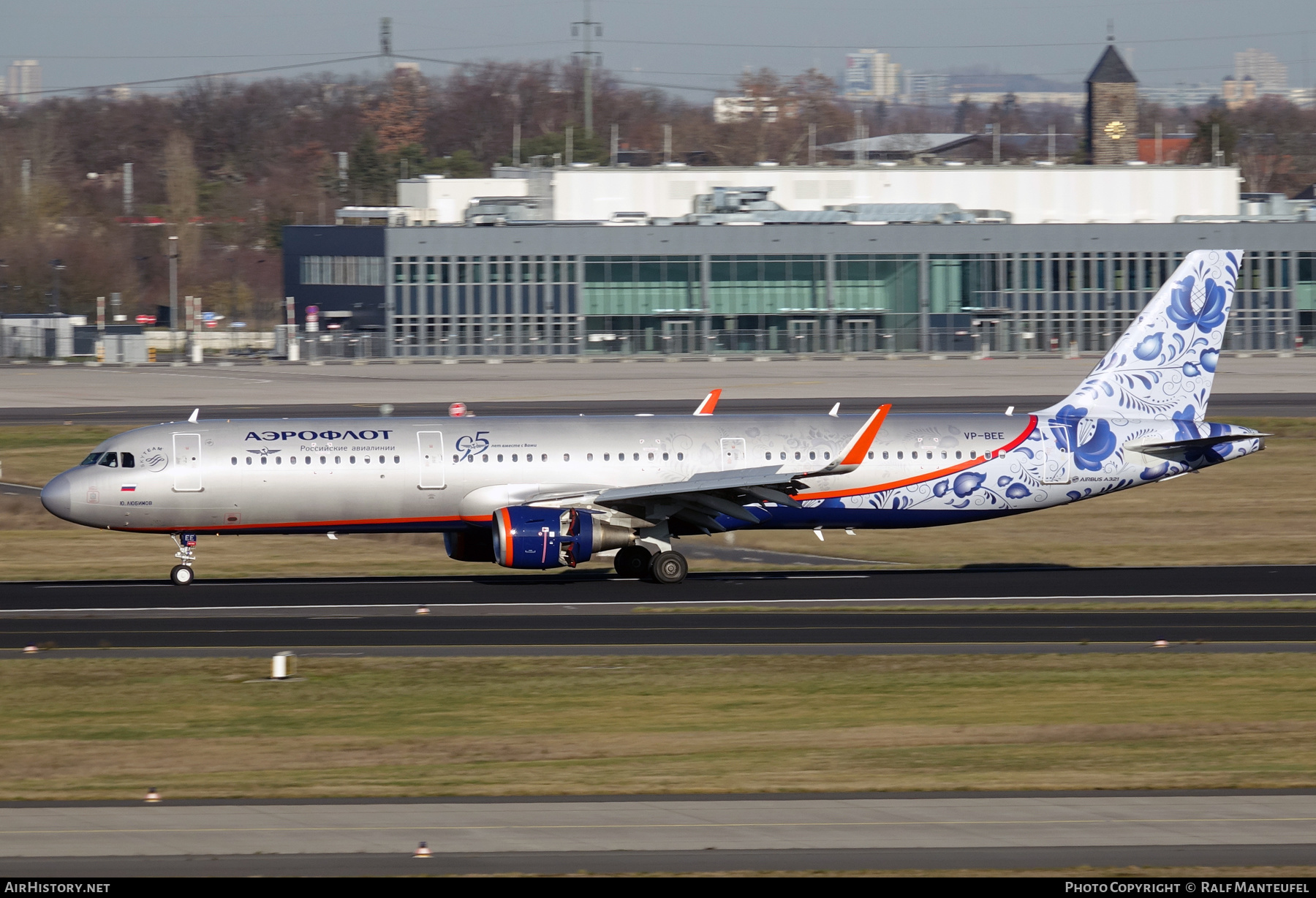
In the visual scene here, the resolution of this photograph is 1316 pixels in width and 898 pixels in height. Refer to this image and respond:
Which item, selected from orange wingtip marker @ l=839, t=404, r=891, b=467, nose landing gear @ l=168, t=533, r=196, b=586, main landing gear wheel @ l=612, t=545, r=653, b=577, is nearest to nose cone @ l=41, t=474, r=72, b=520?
nose landing gear @ l=168, t=533, r=196, b=586

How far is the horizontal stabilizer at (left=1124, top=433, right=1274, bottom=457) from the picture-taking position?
123ft

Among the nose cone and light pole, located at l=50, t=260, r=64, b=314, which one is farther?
light pole, located at l=50, t=260, r=64, b=314

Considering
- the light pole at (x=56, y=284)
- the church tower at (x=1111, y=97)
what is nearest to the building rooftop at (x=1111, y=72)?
the church tower at (x=1111, y=97)

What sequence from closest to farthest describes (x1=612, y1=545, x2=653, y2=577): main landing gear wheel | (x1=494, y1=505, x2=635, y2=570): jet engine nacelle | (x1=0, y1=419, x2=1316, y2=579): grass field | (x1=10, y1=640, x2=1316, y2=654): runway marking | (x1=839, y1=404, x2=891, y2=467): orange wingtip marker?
(x1=10, y1=640, x2=1316, y2=654): runway marking
(x1=494, y1=505, x2=635, y2=570): jet engine nacelle
(x1=839, y1=404, x2=891, y2=467): orange wingtip marker
(x1=612, y1=545, x2=653, y2=577): main landing gear wheel
(x1=0, y1=419, x2=1316, y2=579): grass field

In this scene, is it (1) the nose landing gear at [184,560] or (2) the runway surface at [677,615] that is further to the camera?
(1) the nose landing gear at [184,560]

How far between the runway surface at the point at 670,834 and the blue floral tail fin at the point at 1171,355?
21.9m

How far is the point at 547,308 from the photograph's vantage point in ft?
374

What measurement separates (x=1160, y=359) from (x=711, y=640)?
17.0 metres

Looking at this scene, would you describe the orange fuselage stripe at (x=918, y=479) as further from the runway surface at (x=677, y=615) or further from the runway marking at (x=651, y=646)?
the runway marking at (x=651, y=646)

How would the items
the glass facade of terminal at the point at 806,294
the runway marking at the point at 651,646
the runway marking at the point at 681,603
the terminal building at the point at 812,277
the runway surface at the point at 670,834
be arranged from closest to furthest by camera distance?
the runway surface at the point at 670,834, the runway marking at the point at 651,646, the runway marking at the point at 681,603, the terminal building at the point at 812,277, the glass facade of terminal at the point at 806,294

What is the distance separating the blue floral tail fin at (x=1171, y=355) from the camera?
129ft

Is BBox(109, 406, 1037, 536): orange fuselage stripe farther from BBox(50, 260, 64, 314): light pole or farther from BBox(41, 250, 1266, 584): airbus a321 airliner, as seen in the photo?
BBox(50, 260, 64, 314): light pole

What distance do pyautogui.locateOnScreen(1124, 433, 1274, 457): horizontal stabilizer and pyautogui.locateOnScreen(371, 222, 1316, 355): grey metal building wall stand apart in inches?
2989

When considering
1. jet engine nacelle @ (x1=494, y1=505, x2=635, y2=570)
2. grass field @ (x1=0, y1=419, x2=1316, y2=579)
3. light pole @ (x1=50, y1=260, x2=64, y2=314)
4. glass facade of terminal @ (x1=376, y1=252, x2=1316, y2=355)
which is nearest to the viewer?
jet engine nacelle @ (x1=494, y1=505, x2=635, y2=570)
